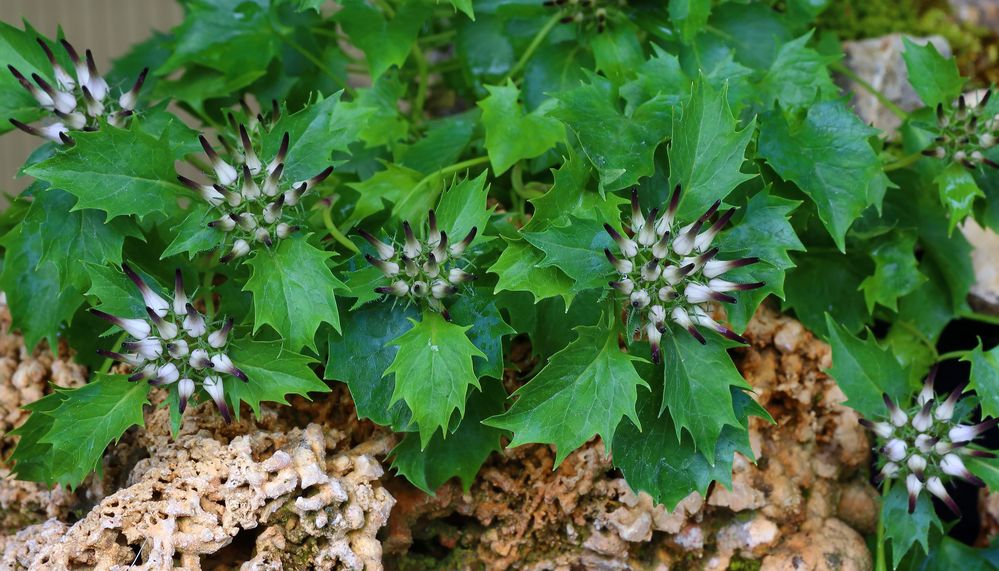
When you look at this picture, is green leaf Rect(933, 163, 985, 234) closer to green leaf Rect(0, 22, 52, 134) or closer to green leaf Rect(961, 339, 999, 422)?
green leaf Rect(961, 339, 999, 422)

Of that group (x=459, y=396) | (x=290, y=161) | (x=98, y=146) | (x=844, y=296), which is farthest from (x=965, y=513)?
(x=98, y=146)

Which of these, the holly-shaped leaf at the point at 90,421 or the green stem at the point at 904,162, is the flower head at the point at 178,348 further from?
the green stem at the point at 904,162

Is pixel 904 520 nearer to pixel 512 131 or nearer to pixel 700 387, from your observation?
pixel 700 387

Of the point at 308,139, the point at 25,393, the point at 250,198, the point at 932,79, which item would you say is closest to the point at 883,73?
the point at 932,79

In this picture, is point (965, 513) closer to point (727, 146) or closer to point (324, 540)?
point (727, 146)

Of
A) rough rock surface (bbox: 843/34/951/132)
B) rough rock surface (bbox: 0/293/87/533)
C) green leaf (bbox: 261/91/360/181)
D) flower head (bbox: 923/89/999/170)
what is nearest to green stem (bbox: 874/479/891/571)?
flower head (bbox: 923/89/999/170)

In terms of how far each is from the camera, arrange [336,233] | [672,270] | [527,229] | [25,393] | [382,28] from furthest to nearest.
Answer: [382,28] → [25,393] → [336,233] → [527,229] → [672,270]

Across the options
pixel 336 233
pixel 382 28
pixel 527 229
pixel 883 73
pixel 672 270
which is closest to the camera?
pixel 672 270
